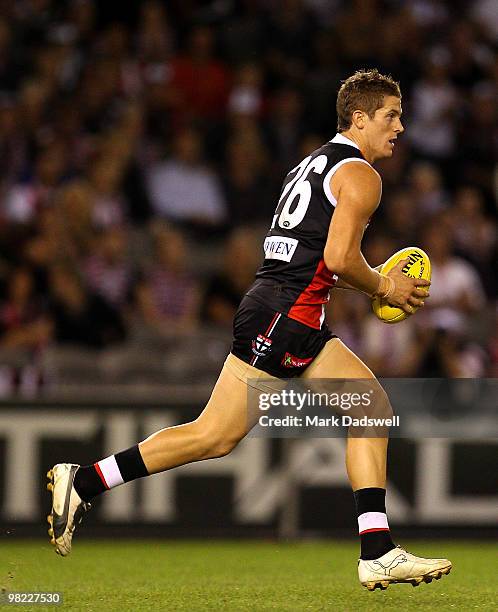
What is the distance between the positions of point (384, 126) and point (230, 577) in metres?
2.46

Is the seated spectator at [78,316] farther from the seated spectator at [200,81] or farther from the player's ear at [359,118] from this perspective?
the player's ear at [359,118]

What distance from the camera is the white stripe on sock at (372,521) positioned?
574 centimetres

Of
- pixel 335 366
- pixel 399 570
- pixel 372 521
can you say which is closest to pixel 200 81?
pixel 335 366

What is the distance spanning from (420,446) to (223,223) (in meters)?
3.79

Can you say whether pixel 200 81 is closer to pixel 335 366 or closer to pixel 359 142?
pixel 359 142

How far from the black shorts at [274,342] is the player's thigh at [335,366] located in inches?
1.1

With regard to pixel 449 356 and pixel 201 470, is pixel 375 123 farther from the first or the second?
pixel 449 356

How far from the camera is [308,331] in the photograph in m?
5.82

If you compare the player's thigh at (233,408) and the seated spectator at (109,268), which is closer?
the player's thigh at (233,408)

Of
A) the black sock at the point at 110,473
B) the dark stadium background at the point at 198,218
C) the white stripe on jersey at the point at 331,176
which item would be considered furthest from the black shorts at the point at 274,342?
the dark stadium background at the point at 198,218

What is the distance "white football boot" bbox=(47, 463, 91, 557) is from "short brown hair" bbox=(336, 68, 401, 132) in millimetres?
2036

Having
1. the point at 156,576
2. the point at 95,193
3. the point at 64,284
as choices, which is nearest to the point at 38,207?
the point at 95,193

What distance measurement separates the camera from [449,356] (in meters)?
10.1

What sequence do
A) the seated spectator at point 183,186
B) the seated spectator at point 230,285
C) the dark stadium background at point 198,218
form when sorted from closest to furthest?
the dark stadium background at point 198,218, the seated spectator at point 230,285, the seated spectator at point 183,186
